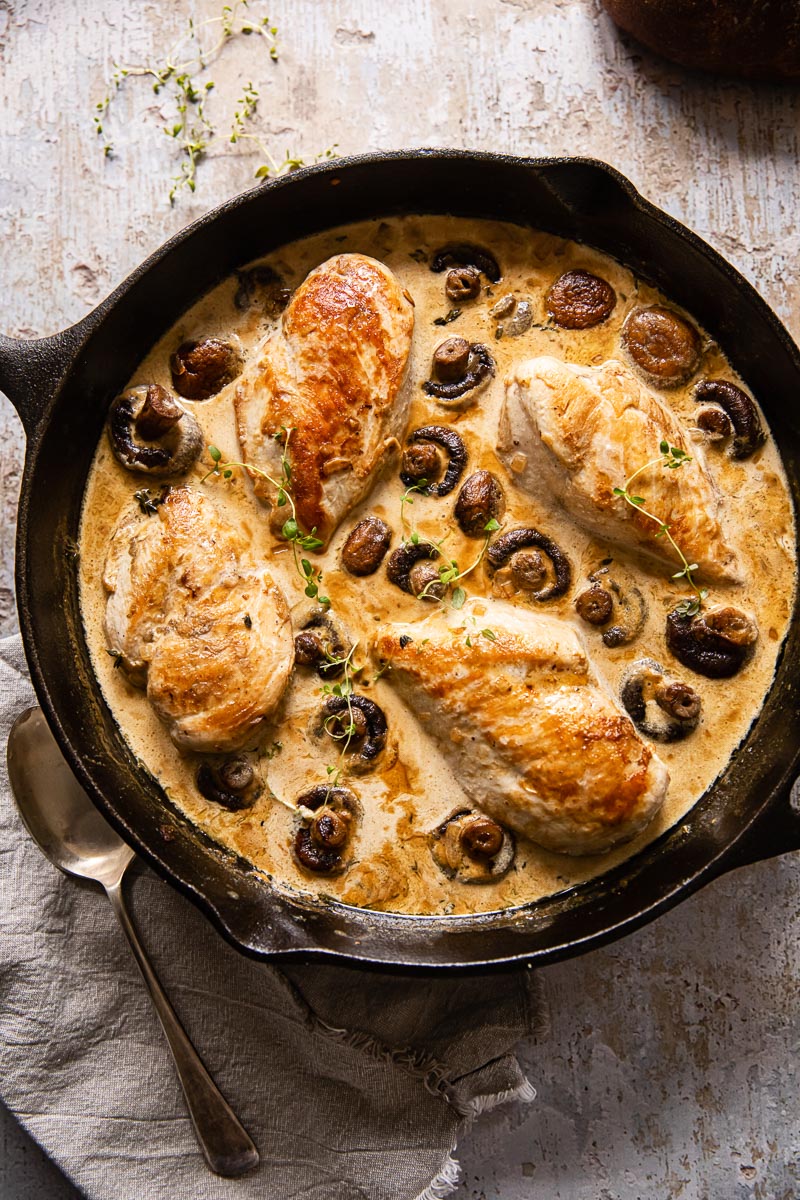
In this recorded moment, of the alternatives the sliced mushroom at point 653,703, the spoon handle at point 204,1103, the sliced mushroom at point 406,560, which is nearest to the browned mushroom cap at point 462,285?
the sliced mushroom at point 406,560

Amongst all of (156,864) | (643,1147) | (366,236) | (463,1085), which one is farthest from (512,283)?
(643,1147)

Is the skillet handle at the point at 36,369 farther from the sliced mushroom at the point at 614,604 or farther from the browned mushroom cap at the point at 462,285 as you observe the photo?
the sliced mushroom at the point at 614,604

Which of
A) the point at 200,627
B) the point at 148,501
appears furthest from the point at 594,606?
the point at 148,501

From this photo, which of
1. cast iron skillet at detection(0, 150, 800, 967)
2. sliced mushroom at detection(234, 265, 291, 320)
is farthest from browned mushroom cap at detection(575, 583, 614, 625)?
sliced mushroom at detection(234, 265, 291, 320)

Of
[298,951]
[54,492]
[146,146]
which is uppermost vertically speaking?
[146,146]

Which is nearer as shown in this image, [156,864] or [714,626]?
[156,864]

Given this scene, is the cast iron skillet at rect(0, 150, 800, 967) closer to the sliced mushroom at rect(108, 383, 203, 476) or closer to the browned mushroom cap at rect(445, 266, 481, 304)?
the sliced mushroom at rect(108, 383, 203, 476)

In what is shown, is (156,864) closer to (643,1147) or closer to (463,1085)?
(463,1085)
